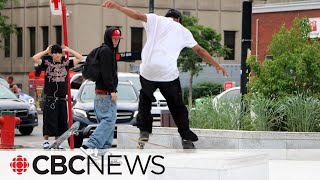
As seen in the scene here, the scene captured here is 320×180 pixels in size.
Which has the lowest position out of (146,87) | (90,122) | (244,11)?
(90,122)

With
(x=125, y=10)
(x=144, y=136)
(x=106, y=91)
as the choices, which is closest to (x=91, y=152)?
(x=106, y=91)

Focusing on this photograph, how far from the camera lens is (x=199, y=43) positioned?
49875 mm

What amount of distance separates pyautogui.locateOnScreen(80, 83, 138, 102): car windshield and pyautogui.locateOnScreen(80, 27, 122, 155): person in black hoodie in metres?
7.72

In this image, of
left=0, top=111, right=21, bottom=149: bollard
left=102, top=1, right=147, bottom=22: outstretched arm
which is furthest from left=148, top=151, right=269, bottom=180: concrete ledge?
left=0, top=111, right=21, bottom=149: bollard

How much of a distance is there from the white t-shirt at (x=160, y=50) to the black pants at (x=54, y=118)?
4.51m

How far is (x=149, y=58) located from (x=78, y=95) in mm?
10925

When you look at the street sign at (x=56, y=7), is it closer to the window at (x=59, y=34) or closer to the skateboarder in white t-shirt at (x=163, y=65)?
the skateboarder in white t-shirt at (x=163, y=65)

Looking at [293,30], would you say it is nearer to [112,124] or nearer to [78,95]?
[112,124]

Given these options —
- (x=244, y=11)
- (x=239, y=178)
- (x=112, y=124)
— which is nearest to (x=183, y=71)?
(x=244, y=11)

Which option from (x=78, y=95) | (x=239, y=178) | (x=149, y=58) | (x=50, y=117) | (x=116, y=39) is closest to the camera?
(x=239, y=178)

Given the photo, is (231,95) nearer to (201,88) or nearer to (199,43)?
(199,43)

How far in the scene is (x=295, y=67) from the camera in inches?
622

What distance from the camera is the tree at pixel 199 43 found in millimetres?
48625

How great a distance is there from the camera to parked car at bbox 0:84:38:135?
2430 cm
